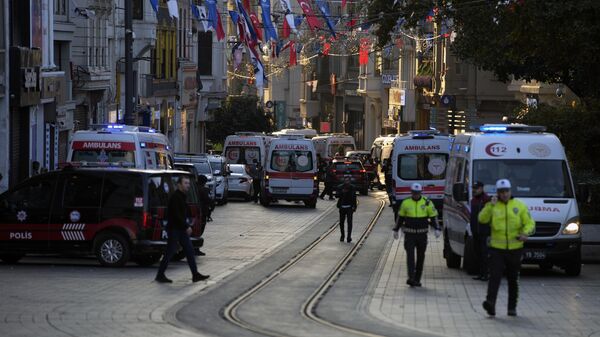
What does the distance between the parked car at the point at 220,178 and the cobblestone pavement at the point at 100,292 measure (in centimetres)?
1502

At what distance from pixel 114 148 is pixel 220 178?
1693cm

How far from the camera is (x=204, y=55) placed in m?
77.1

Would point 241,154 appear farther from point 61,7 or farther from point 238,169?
point 61,7

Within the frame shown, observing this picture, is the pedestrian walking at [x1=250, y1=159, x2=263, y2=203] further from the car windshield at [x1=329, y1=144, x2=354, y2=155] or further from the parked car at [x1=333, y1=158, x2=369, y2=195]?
the car windshield at [x1=329, y1=144, x2=354, y2=155]

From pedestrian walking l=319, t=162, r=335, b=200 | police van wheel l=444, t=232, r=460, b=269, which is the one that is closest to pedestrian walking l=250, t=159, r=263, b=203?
pedestrian walking l=319, t=162, r=335, b=200

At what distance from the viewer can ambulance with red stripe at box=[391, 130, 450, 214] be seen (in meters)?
39.7

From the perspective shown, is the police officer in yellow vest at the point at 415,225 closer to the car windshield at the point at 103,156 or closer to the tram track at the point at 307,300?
the tram track at the point at 307,300

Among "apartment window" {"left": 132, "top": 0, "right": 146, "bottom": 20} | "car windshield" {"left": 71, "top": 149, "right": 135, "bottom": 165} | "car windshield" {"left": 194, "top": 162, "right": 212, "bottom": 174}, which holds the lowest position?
"car windshield" {"left": 194, "top": 162, "right": 212, "bottom": 174}

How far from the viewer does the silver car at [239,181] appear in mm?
50594

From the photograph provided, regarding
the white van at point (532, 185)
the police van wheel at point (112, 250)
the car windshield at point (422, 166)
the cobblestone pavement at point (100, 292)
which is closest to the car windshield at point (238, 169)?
the car windshield at point (422, 166)

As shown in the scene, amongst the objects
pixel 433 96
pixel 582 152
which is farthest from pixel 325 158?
pixel 582 152

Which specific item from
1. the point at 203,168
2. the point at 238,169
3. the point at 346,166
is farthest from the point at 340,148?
the point at 203,168

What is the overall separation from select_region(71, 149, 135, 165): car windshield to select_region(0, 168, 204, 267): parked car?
627cm

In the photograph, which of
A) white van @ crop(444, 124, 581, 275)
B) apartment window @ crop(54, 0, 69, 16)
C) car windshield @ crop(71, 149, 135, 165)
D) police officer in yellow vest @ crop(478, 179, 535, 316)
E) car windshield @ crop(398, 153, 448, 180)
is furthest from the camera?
apartment window @ crop(54, 0, 69, 16)
